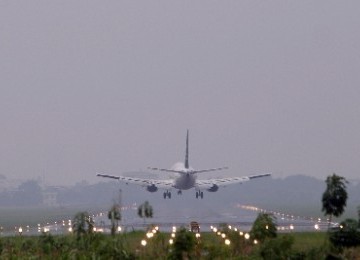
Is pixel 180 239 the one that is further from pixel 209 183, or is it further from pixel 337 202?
pixel 209 183

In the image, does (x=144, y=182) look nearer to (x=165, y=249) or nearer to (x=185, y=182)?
(x=185, y=182)

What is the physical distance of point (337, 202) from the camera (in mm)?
50656

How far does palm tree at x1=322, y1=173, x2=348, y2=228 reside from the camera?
50125mm

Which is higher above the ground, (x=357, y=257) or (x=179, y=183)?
(x=179, y=183)

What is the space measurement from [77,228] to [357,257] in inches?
722

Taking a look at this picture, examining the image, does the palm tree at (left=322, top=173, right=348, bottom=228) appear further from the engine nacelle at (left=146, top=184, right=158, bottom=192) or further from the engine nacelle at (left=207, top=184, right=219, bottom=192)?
the engine nacelle at (left=207, top=184, right=219, bottom=192)

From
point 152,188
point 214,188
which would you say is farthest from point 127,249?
point 214,188

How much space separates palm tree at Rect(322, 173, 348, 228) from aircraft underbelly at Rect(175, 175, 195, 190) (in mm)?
90058

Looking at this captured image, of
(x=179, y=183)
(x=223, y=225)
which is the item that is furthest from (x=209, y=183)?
(x=223, y=225)

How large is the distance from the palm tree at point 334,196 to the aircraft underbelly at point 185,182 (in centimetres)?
9006

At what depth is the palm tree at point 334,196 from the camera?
5012 cm

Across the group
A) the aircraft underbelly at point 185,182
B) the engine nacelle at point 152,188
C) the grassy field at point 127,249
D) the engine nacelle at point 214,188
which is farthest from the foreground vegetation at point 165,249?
the engine nacelle at point 214,188

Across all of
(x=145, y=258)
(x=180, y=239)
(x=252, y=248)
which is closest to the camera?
(x=180, y=239)

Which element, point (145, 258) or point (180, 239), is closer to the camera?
point (180, 239)
